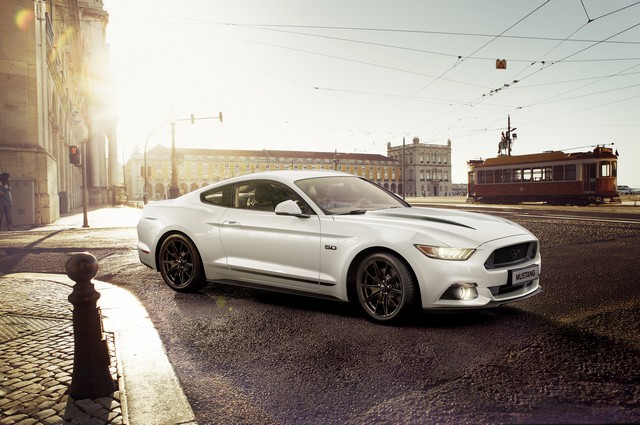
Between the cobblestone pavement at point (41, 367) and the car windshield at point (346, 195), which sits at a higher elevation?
the car windshield at point (346, 195)

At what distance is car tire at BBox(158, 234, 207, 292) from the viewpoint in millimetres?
5457

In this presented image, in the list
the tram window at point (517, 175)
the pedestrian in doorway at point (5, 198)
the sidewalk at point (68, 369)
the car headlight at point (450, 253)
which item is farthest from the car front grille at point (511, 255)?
the tram window at point (517, 175)

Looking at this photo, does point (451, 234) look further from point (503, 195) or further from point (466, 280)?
point (503, 195)

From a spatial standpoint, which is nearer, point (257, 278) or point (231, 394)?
point (231, 394)

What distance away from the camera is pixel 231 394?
2807 millimetres

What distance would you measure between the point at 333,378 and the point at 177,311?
7.45 ft

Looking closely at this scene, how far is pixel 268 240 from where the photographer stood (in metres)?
4.77

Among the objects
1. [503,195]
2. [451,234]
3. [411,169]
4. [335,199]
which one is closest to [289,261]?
[335,199]

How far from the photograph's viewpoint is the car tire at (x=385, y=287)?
397 cm

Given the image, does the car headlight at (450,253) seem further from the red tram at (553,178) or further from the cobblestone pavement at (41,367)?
the red tram at (553,178)

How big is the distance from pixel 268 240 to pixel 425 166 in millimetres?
126310

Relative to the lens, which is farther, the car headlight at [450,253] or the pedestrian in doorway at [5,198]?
the pedestrian in doorway at [5,198]

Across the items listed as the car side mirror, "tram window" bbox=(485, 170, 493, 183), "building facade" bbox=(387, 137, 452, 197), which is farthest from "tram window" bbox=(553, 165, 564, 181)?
"building facade" bbox=(387, 137, 452, 197)

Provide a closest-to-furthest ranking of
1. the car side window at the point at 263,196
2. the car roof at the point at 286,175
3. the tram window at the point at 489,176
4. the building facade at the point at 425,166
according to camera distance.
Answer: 1. the car side window at the point at 263,196
2. the car roof at the point at 286,175
3. the tram window at the point at 489,176
4. the building facade at the point at 425,166
